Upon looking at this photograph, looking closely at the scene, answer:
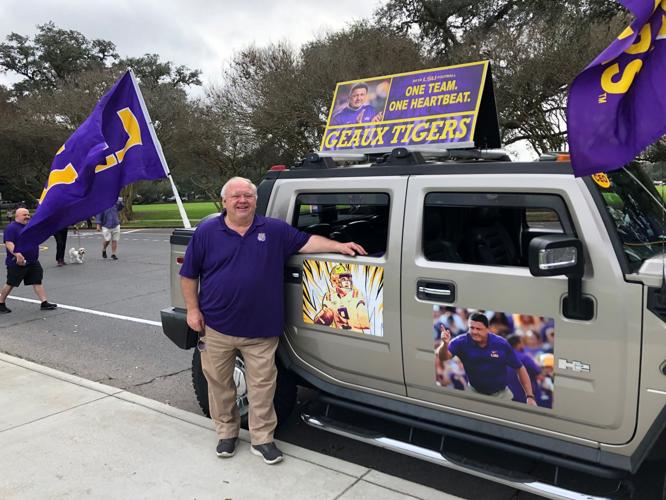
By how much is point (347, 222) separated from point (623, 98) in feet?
6.86

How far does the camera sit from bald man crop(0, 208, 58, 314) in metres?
7.79

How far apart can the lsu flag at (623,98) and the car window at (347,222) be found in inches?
61.6

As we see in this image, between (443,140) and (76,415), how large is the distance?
327 centimetres

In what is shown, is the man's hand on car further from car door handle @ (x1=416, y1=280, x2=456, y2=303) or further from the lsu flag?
the lsu flag

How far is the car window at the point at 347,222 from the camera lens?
3.82 meters

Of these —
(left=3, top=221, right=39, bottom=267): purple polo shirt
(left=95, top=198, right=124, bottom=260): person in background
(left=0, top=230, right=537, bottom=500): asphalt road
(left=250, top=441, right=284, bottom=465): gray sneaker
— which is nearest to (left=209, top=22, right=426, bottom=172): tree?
(left=95, top=198, right=124, bottom=260): person in background

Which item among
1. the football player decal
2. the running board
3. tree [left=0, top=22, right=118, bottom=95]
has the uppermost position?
tree [left=0, top=22, right=118, bottom=95]

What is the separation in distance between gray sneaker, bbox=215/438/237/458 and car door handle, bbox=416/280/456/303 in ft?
5.07

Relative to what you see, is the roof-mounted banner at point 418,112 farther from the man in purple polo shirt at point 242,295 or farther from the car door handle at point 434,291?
the car door handle at point 434,291

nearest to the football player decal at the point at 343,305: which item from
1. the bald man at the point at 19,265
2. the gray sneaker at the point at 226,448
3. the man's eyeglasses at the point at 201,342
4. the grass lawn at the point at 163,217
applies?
the man's eyeglasses at the point at 201,342

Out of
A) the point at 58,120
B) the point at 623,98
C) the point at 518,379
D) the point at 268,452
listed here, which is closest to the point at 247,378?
the point at 268,452

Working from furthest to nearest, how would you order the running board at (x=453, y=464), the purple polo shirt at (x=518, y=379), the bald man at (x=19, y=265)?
the bald man at (x=19, y=265)
the purple polo shirt at (x=518, y=379)
the running board at (x=453, y=464)

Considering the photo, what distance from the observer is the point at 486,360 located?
2770 millimetres

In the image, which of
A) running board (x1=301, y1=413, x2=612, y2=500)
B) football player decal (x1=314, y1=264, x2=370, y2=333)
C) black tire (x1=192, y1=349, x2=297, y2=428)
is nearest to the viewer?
running board (x1=301, y1=413, x2=612, y2=500)
